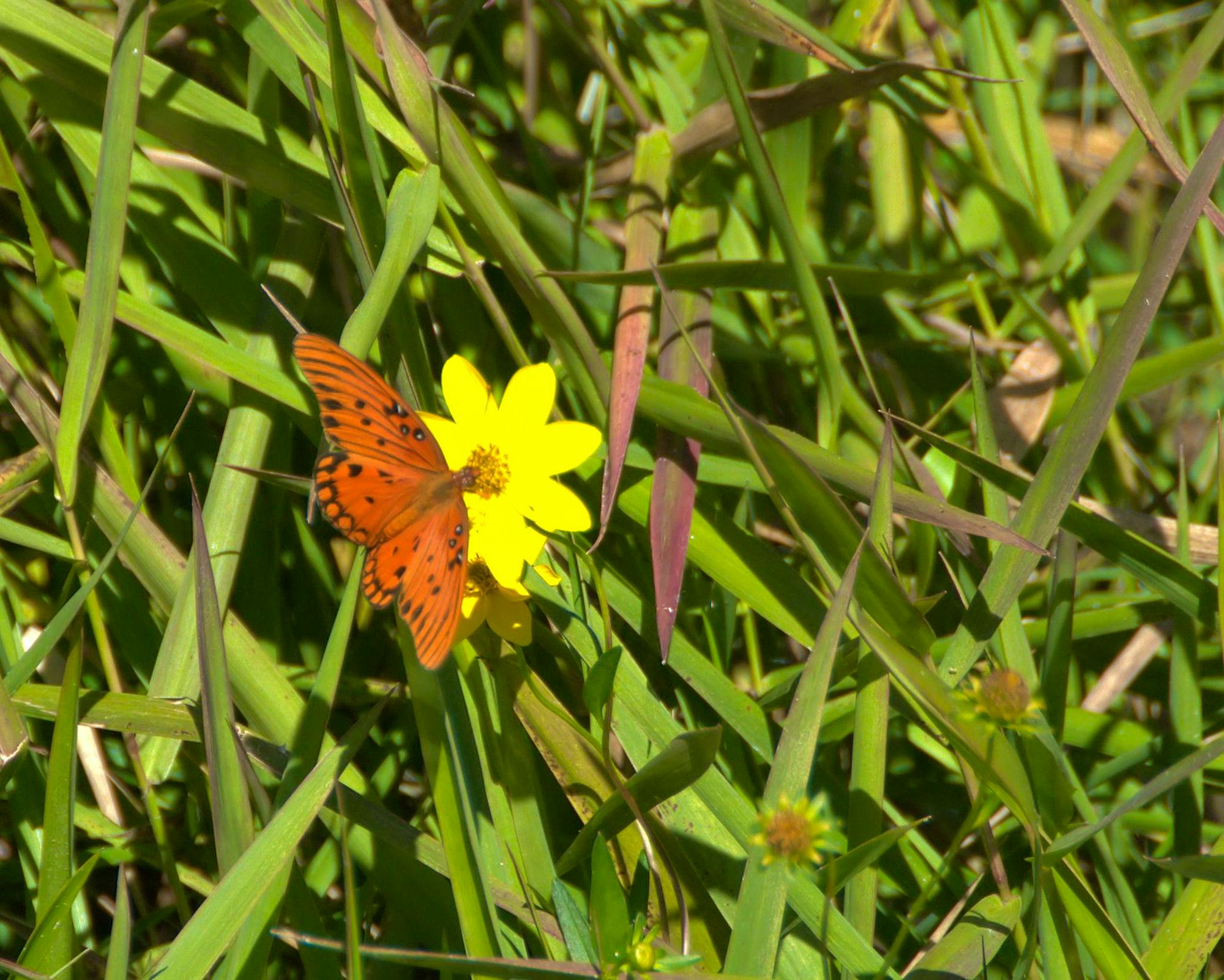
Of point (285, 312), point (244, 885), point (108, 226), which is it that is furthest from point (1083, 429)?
point (108, 226)

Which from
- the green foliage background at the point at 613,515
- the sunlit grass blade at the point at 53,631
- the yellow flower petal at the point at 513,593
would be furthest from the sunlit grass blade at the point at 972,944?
the sunlit grass blade at the point at 53,631

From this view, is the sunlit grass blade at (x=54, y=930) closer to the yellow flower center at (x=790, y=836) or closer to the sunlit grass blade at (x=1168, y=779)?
the yellow flower center at (x=790, y=836)

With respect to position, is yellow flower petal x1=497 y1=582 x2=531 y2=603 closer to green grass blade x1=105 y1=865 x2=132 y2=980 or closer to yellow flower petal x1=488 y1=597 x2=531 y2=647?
yellow flower petal x1=488 y1=597 x2=531 y2=647

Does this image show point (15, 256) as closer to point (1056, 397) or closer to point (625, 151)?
point (625, 151)

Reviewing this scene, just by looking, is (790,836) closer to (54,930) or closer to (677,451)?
(677,451)

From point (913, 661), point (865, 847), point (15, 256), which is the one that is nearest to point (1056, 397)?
point (913, 661)

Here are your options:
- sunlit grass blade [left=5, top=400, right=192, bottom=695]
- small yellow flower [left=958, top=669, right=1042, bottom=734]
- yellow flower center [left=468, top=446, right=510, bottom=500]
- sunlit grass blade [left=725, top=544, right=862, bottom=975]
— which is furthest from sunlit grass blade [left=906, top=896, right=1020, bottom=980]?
sunlit grass blade [left=5, top=400, right=192, bottom=695]
